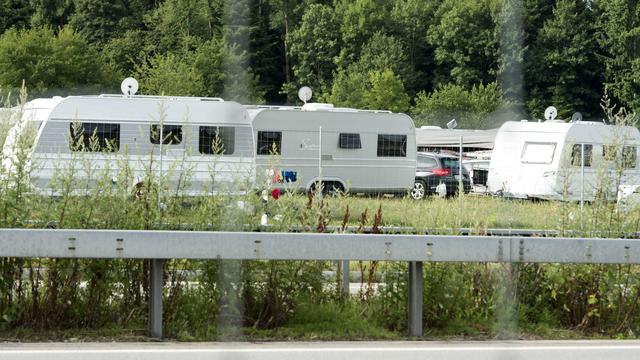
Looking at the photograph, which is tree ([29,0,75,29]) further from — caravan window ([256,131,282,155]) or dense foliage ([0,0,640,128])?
caravan window ([256,131,282,155])

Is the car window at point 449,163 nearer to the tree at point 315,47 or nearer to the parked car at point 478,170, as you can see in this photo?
the parked car at point 478,170

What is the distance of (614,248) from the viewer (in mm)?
8578

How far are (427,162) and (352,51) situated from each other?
52187 mm

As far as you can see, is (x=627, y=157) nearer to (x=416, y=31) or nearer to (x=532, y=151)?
(x=532, y=151)

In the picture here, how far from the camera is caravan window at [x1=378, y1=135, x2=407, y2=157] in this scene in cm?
2953

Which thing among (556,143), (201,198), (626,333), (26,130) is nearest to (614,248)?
(626,333)

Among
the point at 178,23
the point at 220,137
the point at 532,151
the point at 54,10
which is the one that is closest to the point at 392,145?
the point at 532,151

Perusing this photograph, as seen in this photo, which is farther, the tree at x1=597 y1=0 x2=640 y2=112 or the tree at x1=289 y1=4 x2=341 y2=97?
the tree at x1=289 y1=4 x2=341 y2=97

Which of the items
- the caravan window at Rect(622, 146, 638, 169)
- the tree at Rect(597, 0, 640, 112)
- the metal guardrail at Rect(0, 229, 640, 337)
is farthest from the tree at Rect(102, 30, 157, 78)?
the metal guardrail at Rect(0, 229, 640, 337)

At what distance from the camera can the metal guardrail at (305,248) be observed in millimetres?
7848

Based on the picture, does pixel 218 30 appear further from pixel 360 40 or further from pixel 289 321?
pixel 289 321

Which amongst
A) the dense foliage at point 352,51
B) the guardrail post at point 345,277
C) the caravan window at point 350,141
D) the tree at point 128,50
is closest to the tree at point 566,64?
the dense foliage at point 352,51

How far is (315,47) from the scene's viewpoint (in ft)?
280

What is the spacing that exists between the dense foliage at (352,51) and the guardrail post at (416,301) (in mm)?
48612
